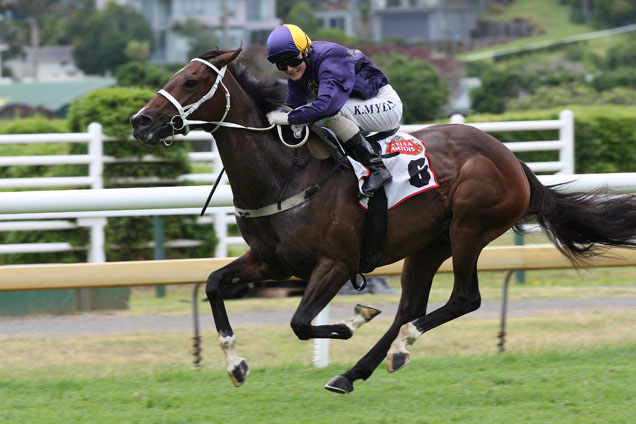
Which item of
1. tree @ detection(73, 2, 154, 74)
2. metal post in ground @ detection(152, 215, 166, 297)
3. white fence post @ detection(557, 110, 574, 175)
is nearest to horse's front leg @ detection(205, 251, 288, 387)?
metal post in ground @ detection(152, 215, 166, 297)

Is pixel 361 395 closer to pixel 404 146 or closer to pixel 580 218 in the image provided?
pixel 404 146

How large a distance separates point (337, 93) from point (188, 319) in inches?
120

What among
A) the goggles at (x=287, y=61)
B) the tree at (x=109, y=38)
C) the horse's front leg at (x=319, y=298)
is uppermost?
the tree at (x=109, y=38)

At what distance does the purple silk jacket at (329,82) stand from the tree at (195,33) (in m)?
55.3

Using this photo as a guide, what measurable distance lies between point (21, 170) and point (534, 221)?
5.64 m

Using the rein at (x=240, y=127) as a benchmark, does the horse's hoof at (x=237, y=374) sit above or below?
below

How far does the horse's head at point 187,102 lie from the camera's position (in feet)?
14.1

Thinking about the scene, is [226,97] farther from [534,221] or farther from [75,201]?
[534,221]

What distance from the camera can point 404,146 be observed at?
15.9 feet

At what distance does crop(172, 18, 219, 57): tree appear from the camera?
59.8m

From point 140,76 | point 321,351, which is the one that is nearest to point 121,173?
point 321,351

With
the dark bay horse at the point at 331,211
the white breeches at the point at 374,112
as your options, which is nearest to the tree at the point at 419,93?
the dark bay horse at the point at 331,211

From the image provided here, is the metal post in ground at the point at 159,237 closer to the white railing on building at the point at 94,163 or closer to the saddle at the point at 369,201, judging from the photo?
the white railing on building at the point at 94,163

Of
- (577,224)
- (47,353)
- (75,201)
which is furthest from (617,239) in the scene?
(47,353)
